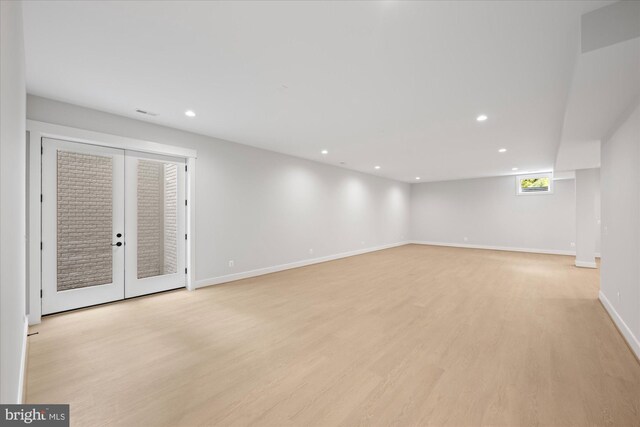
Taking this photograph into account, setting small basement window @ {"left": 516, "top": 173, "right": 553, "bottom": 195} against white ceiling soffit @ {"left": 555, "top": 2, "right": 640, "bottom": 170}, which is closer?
white ceiling soffit @ {"left": 555, "top": 2, "right": 640, "bottom": 170}

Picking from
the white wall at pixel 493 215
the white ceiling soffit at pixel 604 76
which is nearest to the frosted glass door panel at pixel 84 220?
the white ceiling soffit at pixel 604 76

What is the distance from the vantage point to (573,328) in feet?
10.3

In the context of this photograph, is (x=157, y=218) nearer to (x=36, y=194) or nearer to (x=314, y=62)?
(x=36, y=194)

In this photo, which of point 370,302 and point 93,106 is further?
point 370,302

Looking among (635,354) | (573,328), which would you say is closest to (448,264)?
(573,328)

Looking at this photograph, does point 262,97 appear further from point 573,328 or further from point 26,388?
point 573,328

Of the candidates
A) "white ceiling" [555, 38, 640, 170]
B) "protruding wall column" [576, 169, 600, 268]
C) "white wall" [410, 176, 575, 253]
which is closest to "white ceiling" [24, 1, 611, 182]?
"white ceiling" [555, 38, 640, 170]

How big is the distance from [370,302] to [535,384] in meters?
2.14

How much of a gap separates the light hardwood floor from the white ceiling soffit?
2.45 metres

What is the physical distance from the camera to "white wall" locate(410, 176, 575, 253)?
8672 millimetres

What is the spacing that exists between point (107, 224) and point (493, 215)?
37.1 feet

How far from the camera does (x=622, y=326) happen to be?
2.97 meters

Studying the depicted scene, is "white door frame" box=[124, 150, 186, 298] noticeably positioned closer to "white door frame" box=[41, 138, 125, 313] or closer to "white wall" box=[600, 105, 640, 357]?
"white door frame" box=[41, 138, 125, 313]

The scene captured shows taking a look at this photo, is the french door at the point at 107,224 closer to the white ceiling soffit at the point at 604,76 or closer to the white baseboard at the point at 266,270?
the white baseboard at the point at 266,270
